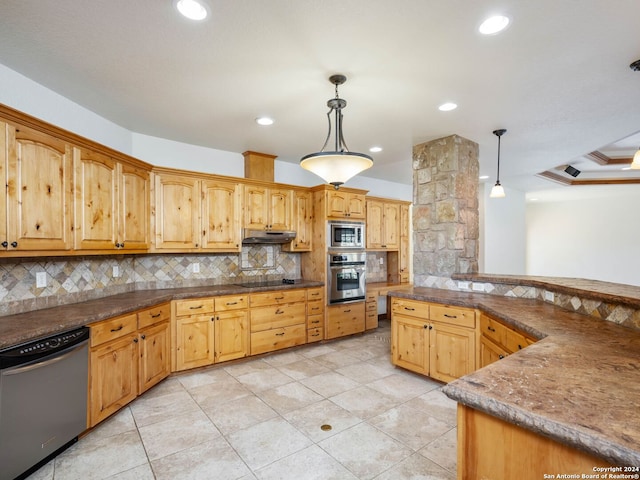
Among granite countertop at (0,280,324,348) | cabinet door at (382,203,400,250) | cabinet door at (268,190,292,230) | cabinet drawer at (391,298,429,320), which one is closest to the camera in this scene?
granite countertop at (0,280,324,348)

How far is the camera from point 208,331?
12.1ft

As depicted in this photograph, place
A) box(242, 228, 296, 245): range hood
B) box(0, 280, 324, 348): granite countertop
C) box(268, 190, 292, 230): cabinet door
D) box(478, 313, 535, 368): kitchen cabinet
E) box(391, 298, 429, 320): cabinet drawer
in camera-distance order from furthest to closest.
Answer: box(268, 190, 292, 230): cabinet door → box(242, 228, 296, 245): range hood → box(391, 298, 429, 320): cabinet drawer → box(478, 313, 535, 368): kitchen cabinet → box(0, 280, 324, 348): granite countertop

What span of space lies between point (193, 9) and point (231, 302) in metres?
2.91

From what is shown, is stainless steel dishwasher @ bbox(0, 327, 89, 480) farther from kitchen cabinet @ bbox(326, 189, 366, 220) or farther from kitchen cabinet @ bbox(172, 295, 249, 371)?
kitchen cabinet @ bbox(326, 189, 366, 220)

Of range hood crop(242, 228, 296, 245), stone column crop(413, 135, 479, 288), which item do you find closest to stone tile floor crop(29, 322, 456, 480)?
stone column crop(413, 135, 479, 288)

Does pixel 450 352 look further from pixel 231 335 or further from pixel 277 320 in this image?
pixel 231 335

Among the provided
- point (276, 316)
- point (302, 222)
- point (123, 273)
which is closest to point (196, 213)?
point (123, 273)

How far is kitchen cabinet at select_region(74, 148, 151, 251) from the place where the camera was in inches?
→ 106

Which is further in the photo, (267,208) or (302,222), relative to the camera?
(302,222)

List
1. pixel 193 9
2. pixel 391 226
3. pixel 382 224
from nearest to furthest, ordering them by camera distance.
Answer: pixel 193 9
pixel 382 224
pixel 391 226

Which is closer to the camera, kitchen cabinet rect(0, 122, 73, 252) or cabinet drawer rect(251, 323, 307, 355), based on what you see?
kitchen cabinet rect(0, 122, 73, 252)

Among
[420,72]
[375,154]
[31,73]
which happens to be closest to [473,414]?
[420,72]

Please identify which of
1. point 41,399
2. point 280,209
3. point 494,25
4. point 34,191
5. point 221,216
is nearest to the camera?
point 494,25

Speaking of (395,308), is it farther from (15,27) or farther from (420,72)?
(15,27)
